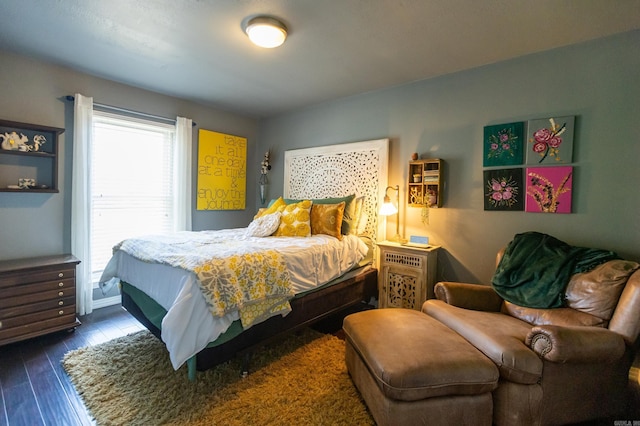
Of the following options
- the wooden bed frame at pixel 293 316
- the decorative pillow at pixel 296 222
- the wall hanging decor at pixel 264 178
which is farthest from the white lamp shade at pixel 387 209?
the wall hanging decor at pixel 264 178

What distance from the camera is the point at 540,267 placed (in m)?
2.16

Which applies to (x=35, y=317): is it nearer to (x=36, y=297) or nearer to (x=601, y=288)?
(x=36, y=297)

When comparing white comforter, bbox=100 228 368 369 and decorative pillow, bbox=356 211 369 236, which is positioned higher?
decorative pillow, bbox=356 211 369 236

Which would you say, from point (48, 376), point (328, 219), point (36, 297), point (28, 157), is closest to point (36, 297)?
point (36, 297)

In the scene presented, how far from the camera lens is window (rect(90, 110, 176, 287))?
3279mm

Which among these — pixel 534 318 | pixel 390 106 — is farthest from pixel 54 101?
pixel 534 318

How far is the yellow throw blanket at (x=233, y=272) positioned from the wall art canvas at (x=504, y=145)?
6.83ft

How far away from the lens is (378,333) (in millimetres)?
1835

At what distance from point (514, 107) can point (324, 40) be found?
5.72 ft

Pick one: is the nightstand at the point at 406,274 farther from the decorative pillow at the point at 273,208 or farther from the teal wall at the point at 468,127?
the decorative pillow at the point at 273,208

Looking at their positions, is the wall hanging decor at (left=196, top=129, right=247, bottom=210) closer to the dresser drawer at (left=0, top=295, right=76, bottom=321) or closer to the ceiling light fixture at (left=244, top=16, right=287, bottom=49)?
the dresser drawer at (left=0, top=295, right=76, bottom=321)

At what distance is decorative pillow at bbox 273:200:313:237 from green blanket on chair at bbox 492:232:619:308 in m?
1.75

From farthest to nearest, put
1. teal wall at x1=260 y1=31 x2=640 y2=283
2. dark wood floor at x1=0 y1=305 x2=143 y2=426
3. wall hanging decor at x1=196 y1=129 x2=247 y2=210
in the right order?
wall hanging decor at x1=196 y1=129 x2=247 y2=210 → teal wall at x1=260 y1=31 x2=640 y2=283 → dark wood floor at x1=0 y1=305 x2=143 y2=426

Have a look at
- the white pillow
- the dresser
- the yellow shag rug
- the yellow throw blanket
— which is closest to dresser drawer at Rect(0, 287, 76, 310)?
the dresser
